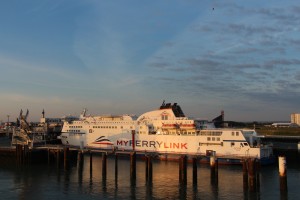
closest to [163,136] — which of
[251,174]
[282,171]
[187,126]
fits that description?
[187,126]

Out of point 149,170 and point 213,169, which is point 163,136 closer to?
point 149,170

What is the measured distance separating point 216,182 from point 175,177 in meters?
5.01

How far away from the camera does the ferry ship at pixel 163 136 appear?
46.5 m

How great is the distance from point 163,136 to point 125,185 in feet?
70.2

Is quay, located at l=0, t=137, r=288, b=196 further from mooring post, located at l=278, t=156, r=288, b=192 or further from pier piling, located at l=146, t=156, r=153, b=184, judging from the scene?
mooring post, located at l=278, t=156, r=288, b=192

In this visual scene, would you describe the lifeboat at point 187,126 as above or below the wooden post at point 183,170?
above

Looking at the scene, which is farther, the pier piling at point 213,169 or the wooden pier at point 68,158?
the wooden pier at point 68,158

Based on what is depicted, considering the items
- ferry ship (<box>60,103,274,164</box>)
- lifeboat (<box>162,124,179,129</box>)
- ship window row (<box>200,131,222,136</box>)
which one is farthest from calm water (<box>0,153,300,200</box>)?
lifeboat (<box>162,124,179,129</box>)

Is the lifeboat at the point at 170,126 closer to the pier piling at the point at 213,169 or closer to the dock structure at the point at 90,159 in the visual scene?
the dock structure at the point at 90,159

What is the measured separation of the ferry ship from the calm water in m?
3.26

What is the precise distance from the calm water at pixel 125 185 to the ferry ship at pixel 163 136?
3.26 m

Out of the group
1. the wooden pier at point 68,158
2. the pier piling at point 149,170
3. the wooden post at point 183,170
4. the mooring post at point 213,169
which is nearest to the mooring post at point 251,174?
the wooden pier at point 68,158

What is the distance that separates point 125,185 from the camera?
106 feet

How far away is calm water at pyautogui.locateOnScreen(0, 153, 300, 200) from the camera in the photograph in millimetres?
28375
